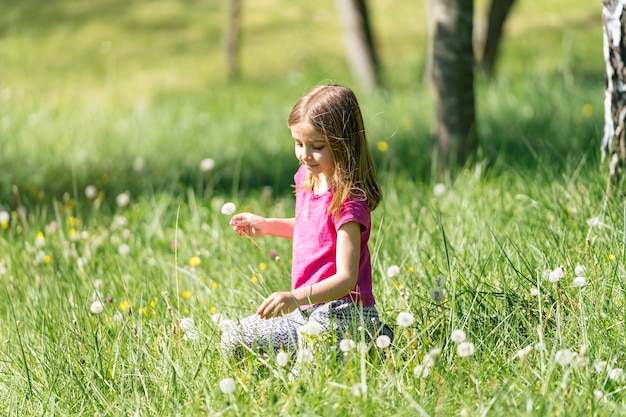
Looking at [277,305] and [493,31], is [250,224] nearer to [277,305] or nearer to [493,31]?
[277,305]

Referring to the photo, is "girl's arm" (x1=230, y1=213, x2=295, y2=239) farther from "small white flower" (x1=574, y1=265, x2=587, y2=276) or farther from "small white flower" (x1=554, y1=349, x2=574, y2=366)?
"small white flower" (x1=554, y1=349, x2=574, y2=366)

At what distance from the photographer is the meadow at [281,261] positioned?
2.39 metres

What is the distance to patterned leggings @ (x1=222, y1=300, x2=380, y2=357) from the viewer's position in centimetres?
264

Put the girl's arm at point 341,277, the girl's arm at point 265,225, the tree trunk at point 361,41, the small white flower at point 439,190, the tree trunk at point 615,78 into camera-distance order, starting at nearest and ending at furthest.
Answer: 1. the girl's arm at point 341,277
2. the girl's arm at point 265,225
3. the tree trunk at point 615,78
4. the small white flower at point 439,190
5. the tree trunk at point 361,41

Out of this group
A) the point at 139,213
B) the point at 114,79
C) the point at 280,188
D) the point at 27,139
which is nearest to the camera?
the point at 139,213

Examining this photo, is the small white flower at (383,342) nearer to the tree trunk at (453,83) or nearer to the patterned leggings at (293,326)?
the patterned leggings at (293,326)

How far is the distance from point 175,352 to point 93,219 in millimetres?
1996

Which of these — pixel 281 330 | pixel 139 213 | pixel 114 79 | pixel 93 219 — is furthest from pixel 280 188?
pixel 114 79

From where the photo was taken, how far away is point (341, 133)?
2.63 meters

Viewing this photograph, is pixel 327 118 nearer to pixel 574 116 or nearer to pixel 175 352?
pixel 175 352

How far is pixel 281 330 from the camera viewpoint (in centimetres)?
271

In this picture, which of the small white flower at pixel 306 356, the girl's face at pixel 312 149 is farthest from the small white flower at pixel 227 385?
the girl's face at pixel 312 149

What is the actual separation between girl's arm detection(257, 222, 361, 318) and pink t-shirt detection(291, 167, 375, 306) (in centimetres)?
4

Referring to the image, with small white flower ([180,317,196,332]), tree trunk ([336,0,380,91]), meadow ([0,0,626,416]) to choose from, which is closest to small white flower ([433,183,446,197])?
meadow ([0,0,626,416])
